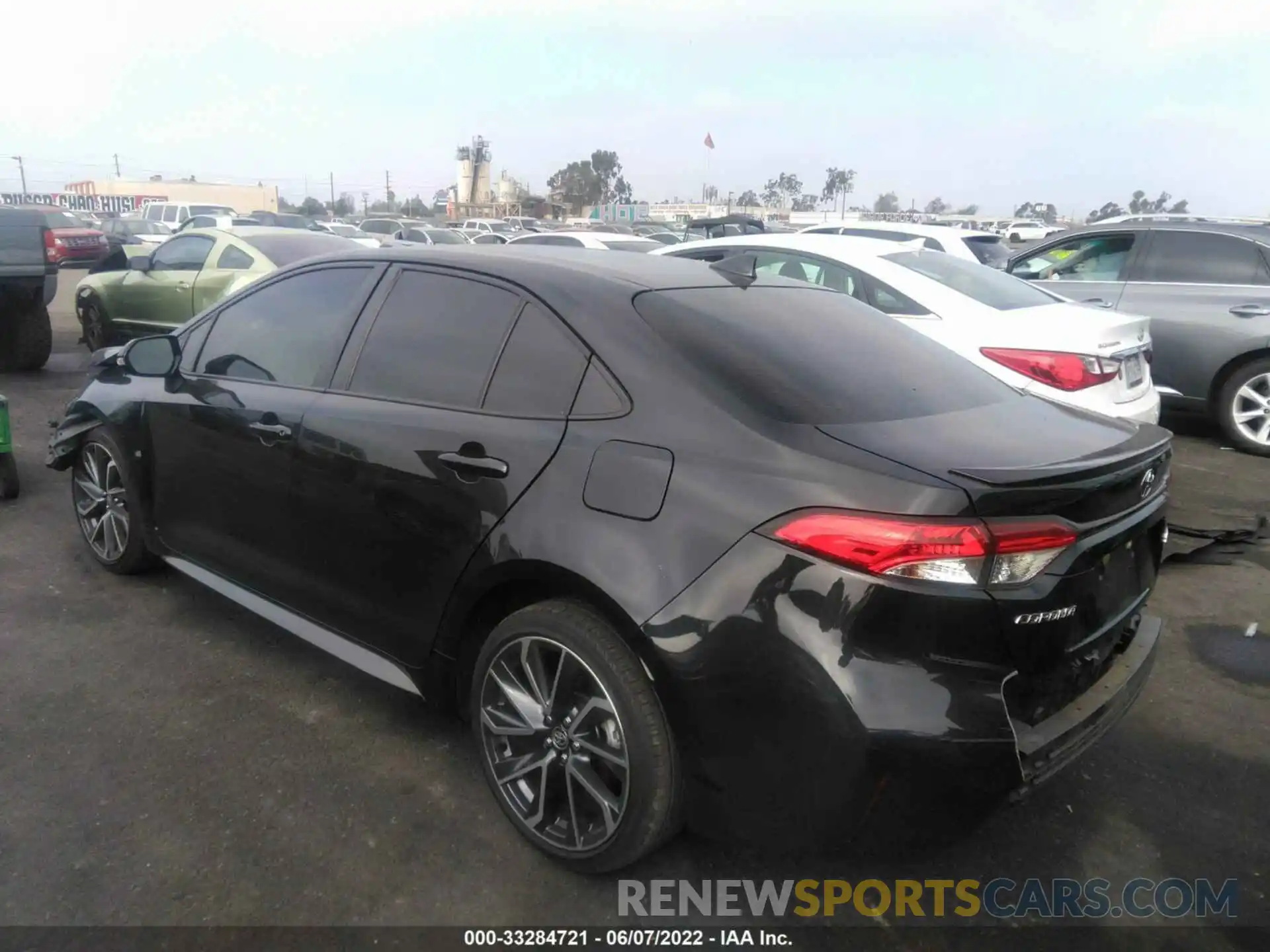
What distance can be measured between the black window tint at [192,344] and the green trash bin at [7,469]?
2051 mm

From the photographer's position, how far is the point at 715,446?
7.29 ft

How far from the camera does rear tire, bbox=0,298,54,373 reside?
9.00 m

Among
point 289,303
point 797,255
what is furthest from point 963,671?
point 797,255

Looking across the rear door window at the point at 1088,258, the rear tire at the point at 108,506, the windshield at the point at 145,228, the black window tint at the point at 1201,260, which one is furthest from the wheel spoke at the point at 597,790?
the windshield at the point at 145,228

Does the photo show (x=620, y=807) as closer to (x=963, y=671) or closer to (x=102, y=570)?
(x=963, y=671)

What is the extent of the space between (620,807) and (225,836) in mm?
1174

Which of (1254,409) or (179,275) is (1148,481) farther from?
(179,275)

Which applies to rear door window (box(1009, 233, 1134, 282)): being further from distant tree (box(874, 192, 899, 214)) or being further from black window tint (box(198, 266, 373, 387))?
distant tree (box(874, 192, 899, 214))

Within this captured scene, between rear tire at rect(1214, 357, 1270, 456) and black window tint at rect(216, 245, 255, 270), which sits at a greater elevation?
black window tint at rect(216, 245, 255, 270)

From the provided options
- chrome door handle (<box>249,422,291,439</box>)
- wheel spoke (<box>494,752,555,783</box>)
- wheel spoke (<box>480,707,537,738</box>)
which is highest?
chrome door handle (<box>249,422,291,439</box>)

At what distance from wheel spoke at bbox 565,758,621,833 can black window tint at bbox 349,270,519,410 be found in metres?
1.07
